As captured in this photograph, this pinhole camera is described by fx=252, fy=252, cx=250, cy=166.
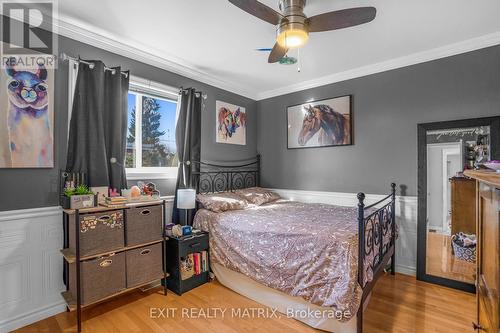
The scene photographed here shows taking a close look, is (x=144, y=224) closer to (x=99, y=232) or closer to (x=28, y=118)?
(x=99, y=232)

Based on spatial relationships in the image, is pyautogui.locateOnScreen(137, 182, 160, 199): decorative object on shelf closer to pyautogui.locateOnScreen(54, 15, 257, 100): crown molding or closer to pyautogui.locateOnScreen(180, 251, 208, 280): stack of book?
pyautogui.locateOnScreen(180, 251, 208, 280): stack of book

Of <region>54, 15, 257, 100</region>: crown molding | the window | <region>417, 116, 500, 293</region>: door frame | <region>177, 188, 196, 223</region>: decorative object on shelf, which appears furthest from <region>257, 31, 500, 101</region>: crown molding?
<region>177, 188, 196, 223</region>: decorative object on shelf

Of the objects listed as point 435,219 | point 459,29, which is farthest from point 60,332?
point 459,29

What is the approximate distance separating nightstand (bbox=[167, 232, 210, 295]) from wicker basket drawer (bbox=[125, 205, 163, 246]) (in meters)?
0.22

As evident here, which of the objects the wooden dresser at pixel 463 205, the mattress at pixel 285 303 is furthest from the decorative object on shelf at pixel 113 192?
the wooden dresser at pixel 463 205

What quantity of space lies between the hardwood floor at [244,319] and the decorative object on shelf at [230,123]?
7.49 feet

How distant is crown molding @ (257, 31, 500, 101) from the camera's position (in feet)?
8.91

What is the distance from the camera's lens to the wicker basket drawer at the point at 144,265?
240 centimetres

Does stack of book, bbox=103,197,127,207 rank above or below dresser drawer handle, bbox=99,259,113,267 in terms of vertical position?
above

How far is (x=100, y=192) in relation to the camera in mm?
2402

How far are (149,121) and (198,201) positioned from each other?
3.96 ft

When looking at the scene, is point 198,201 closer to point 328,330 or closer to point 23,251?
point 23,251

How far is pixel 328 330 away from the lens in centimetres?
207

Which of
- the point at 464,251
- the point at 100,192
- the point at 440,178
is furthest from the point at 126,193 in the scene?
the point at 464,251
